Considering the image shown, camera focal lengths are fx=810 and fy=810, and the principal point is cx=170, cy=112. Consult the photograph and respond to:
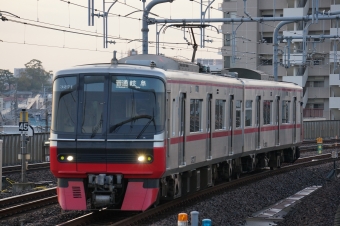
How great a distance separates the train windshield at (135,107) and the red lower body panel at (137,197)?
835mm

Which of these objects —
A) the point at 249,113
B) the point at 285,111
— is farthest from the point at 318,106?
the point at 249,113

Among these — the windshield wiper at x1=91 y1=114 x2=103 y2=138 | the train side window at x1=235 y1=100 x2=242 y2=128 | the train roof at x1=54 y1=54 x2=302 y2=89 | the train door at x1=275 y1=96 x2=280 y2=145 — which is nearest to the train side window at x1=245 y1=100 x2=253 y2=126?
the train side window at x1=235 y1=100 x2=242 y2=128

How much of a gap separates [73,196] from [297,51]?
48277 millimetres

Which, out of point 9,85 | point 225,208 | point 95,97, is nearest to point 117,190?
point 95,97

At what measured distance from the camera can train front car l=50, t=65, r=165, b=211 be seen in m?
13.3

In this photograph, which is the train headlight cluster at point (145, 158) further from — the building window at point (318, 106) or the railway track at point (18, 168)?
the building window at point (318, 106)

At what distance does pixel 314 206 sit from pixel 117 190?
13.8 ft

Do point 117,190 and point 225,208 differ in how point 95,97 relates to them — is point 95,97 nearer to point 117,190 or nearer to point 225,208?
point 117,190

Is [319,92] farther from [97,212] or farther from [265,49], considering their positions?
[97,212]

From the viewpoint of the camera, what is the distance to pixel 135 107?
1348 centimetres

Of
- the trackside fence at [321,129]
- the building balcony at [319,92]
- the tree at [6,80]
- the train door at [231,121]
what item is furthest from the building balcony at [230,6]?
the train door at [231,121]

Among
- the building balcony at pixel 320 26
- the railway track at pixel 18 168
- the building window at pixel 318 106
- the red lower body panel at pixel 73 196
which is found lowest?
the railway track at pixel 18 168

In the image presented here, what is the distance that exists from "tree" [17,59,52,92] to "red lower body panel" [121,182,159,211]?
5869 centimetres

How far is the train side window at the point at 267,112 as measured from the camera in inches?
914
